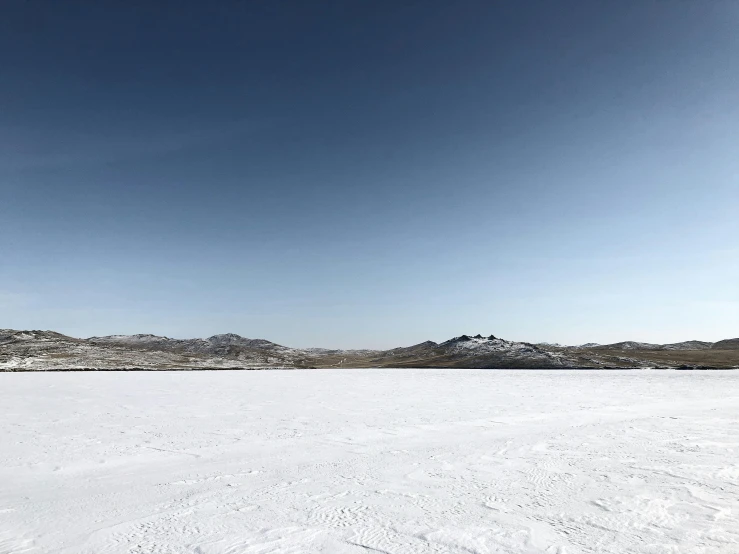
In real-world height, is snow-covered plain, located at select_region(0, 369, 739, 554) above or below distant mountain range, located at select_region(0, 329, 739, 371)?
below

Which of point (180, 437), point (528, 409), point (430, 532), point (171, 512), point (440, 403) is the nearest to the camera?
point (430, 532)

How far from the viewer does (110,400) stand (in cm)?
1866

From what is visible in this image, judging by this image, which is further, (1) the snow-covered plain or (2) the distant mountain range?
(2) the distant mountain range

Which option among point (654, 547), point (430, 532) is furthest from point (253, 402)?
point (654, 547)

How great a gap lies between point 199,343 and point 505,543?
5688 inches

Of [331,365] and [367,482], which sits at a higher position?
[331,365]

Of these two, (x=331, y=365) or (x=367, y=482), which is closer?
(x=367, y=482)

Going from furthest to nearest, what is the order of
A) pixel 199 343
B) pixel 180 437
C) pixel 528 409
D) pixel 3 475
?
pixel 199 343, pixel 528 409, pixel 180 437, pixel 3 475

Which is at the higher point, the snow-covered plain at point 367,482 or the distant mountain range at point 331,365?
the distant mountain range at point 331,365

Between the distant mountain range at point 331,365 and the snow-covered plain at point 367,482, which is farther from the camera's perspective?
the distant mountain range at point 331,365

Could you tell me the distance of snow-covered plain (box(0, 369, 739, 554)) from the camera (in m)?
5.37

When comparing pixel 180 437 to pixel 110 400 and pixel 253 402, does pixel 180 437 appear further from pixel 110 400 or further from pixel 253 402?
pixel 110 400

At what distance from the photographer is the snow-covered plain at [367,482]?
5.37 meters

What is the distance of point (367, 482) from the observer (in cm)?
757
